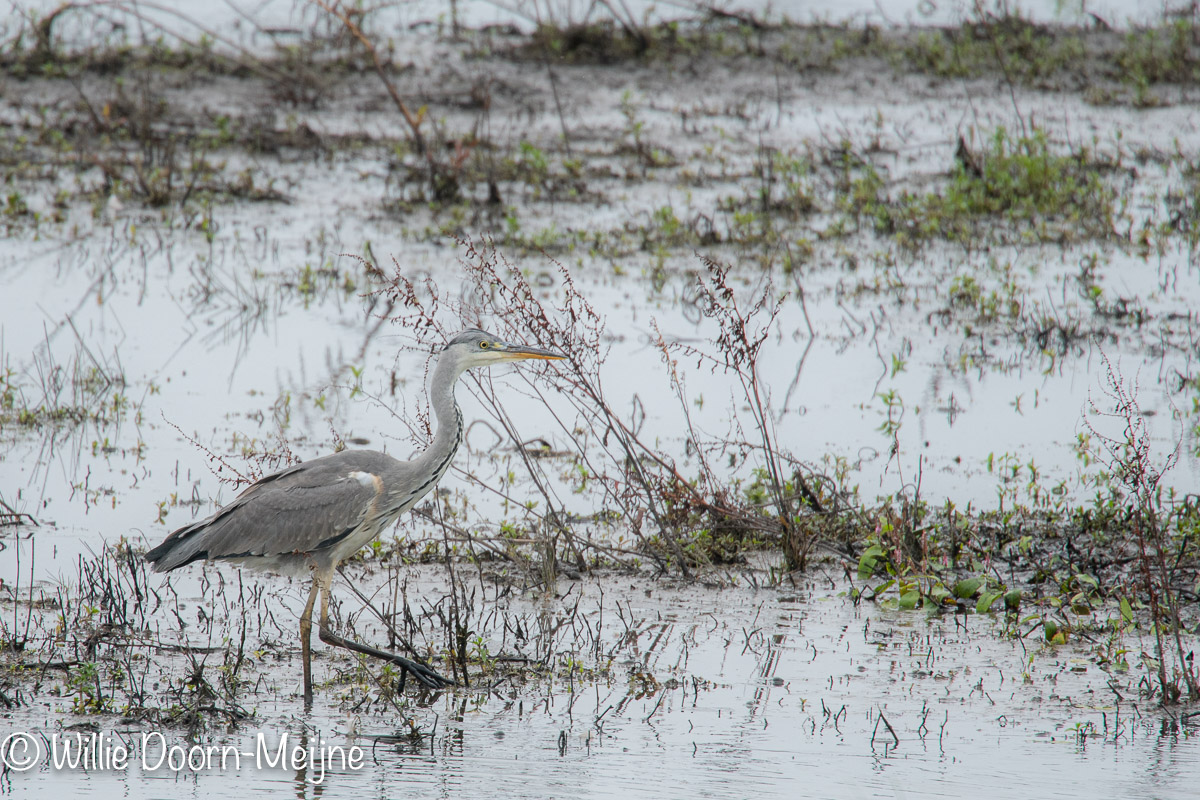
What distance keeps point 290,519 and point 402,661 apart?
0.73 m

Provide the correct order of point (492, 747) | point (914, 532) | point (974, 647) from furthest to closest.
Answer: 1. point (914, 532)
2. point (974, 647)
3. point (492, 747)

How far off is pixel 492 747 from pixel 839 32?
1386 centimetres

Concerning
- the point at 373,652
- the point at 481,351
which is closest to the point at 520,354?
the point at 481,351

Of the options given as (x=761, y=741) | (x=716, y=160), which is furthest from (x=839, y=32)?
(x=761, y=741)

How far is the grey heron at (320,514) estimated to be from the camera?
4.86 meters

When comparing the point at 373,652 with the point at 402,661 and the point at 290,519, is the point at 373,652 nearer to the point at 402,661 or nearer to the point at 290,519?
the point at 402,661

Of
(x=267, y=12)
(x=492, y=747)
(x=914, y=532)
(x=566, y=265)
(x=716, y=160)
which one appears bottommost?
(x=492, y=747)

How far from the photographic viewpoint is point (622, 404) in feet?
25.6

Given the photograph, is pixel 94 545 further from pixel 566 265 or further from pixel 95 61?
pixel 95 61

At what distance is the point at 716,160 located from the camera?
12.8 metres

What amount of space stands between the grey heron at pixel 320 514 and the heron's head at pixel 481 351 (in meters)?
0.04
